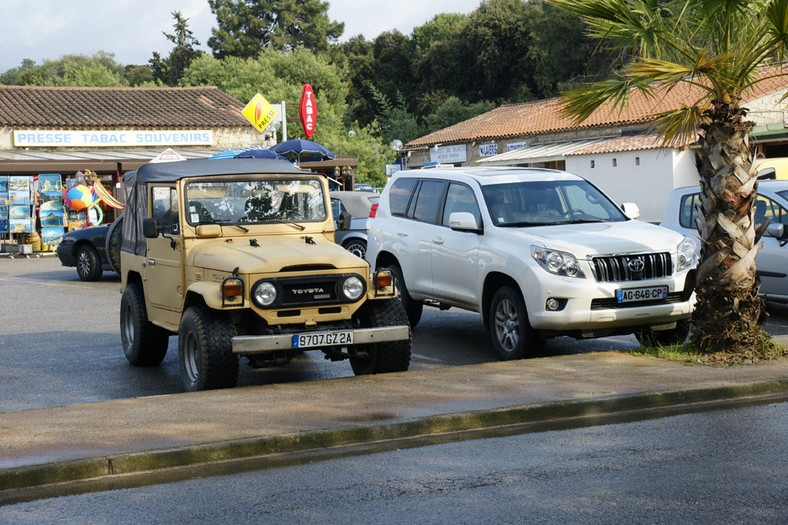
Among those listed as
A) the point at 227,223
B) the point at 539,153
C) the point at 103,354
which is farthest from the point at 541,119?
the point at 227,223

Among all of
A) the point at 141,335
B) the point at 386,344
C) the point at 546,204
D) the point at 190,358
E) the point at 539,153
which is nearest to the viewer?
the point at 190,358

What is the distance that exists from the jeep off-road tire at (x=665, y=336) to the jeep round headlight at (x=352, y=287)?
11.0 ft

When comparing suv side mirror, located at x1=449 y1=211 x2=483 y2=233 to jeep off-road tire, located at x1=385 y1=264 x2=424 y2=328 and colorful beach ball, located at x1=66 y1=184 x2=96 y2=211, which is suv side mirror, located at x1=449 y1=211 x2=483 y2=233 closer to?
jeep off-road tire, located at x1=385 y1=264 x2=424 y2=328

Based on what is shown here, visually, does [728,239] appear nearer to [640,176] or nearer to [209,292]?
[209,292]

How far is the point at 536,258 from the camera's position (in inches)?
378

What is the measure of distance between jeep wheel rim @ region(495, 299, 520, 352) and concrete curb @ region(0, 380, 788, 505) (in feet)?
7.87

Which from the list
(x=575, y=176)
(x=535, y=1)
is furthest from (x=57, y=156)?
(x=535, y=1)

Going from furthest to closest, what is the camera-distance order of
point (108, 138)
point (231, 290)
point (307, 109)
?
point (307, 109), point (108, 138), point (231, 290)

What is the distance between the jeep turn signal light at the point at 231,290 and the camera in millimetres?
8086

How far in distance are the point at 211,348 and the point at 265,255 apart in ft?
3.06

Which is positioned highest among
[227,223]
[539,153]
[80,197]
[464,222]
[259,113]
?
[259,113]

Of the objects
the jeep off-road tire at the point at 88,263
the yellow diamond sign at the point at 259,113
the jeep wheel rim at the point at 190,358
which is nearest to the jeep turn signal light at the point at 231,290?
the jeep wheel rim at the point at 190,358

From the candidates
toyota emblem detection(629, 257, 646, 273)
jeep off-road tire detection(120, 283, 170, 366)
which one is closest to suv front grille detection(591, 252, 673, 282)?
toyota emblem detection(629, 257, 646, 273)

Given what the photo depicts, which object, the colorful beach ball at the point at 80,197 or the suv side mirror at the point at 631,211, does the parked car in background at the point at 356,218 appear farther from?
the colorful beach ball at the point at 80,197
